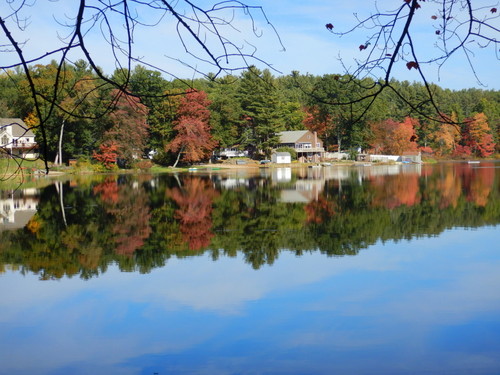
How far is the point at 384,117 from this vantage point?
83625mm

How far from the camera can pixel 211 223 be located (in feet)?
65.6

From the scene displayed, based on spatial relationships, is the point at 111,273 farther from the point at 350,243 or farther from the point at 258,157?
the point at 258,157

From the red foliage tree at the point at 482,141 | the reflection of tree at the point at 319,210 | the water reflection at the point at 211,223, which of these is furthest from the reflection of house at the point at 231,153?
the reflection of tree at the point at 319,210

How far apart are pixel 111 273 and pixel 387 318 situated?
245 inches

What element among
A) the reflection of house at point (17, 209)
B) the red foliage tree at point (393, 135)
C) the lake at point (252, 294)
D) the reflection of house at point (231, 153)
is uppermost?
the red foliage tree at point (393, 135)

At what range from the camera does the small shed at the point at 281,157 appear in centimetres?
7500

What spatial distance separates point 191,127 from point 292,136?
902 inches

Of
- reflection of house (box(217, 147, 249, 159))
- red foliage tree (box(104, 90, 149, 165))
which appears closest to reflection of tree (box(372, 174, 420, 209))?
red foliage tree (box(104, 90, 149, 165))

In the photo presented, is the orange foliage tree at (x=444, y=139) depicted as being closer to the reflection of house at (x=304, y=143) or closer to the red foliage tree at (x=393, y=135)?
the red foliage tree at (x=393, y=135)

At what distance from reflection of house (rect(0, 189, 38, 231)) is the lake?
0.48 m

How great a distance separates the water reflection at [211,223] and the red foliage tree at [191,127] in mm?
28641

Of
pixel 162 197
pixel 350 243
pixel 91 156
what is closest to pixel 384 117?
pixel 91 156

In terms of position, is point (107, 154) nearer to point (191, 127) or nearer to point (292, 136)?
point (191, 127)

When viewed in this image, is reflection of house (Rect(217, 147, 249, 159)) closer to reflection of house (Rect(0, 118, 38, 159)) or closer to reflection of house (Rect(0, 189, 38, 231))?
reflection of house (Rect(0, 118, 38, 159))
